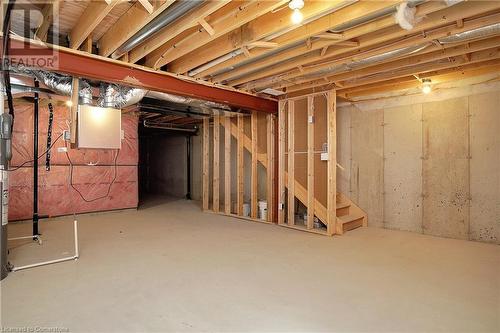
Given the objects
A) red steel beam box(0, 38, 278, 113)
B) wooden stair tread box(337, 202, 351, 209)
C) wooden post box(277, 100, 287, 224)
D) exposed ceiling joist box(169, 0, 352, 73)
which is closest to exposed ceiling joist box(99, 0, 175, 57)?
red steel beam box(0, 38, 278, 113)

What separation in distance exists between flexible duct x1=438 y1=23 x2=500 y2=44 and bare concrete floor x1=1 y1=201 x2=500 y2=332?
2.18m

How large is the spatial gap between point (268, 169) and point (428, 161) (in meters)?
2.56

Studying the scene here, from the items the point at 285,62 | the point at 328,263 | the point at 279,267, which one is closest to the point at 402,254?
the point at 328,263

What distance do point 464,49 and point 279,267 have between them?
9.48 ft

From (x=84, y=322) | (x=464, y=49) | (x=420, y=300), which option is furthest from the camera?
(x=464, y=49)

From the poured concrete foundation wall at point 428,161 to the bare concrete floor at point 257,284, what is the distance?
0.44m

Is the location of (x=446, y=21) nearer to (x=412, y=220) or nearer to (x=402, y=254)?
(x=402, y=254)

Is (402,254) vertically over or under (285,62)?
under

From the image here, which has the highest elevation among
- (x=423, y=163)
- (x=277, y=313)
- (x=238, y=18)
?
(x=238, y=18)

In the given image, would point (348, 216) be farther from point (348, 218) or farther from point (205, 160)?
point (205, 160)

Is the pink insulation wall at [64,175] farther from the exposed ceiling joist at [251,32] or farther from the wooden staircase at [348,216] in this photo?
the wooden staircase at [348,216]

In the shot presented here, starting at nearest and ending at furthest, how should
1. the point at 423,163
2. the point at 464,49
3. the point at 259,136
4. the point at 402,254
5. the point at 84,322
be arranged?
1. the point at 84,322
2. the point at 464,49
3. the point at 402,254
4. the point at 423,163
5. the point at 259,136

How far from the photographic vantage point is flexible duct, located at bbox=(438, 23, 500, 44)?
94.8 inches

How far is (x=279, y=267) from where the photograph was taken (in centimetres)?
294
